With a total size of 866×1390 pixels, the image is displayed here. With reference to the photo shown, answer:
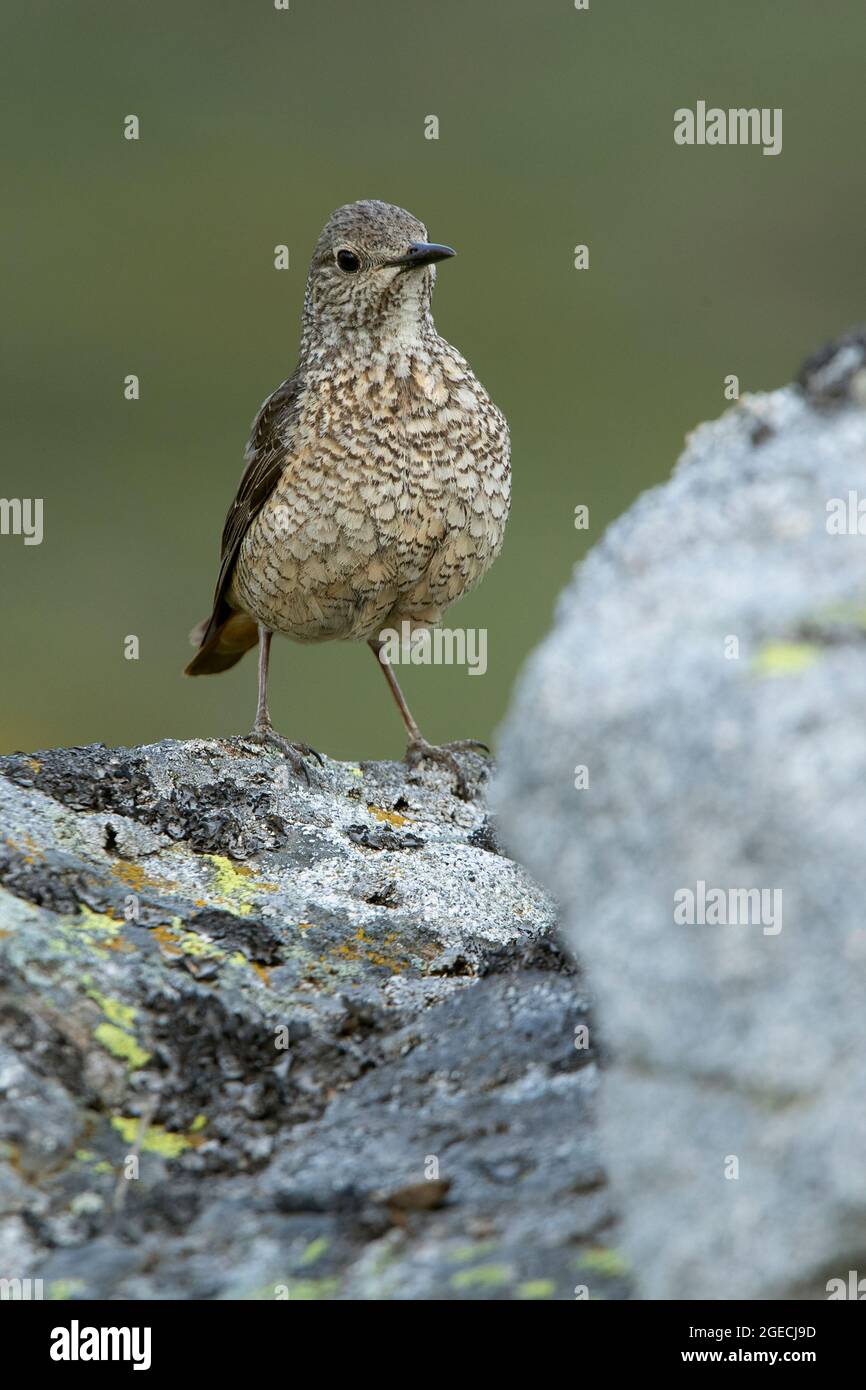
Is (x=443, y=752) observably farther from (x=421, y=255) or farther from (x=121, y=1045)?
(x=121, y=1045)

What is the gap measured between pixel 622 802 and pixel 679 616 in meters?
0.28

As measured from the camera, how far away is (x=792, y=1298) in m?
2.01

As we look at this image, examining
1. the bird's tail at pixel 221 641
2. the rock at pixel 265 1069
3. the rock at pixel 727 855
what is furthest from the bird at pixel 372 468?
the rock at pixel 727 855

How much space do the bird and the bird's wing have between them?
0.04 feet

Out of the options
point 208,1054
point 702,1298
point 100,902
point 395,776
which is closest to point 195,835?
point 100,902

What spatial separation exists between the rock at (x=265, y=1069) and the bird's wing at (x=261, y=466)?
225 centimetres

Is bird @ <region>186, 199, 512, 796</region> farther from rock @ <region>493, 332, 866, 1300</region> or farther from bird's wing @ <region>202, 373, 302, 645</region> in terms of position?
rock @ <region>493, 332, 866, 1300</region>

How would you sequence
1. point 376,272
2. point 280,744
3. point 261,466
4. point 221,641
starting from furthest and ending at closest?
point 221,641 → point 261,466 → point 376,272 → point 280,744

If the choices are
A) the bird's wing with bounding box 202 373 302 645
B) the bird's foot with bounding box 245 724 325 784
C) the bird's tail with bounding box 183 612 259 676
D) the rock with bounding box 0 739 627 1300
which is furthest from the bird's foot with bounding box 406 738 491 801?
the bird's tail with bounding box 183 612 259 676

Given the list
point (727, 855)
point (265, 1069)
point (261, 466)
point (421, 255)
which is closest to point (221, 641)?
point (261, 466)

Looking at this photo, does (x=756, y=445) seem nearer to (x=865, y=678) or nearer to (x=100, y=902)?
(x=865, y=678)

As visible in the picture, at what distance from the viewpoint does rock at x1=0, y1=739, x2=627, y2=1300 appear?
7.86 feet

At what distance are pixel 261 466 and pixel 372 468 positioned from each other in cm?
74

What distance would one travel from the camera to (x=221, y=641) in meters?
7.31
